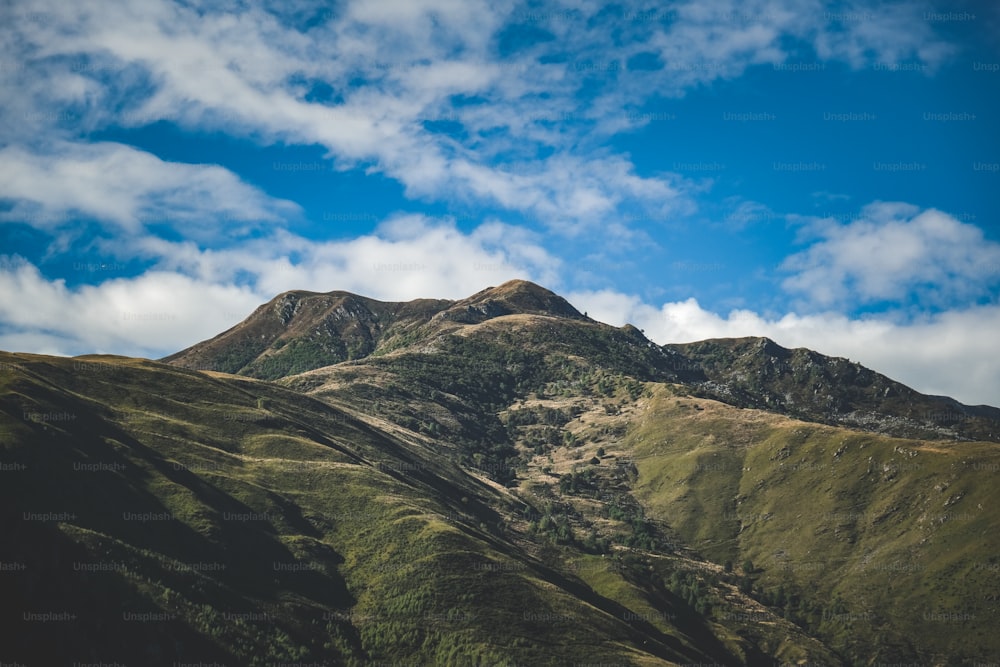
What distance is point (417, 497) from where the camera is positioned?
161 meters

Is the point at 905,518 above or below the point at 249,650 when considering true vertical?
above

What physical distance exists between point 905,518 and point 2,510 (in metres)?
207

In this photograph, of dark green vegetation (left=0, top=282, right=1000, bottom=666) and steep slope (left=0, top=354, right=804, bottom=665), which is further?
dark green vegetation (left=0, top=282, right=1000, bottom=666)

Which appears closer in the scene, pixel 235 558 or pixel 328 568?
pixel 235 558

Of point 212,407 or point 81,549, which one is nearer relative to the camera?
point 81,549

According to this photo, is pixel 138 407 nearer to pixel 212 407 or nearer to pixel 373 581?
pixel 212 407

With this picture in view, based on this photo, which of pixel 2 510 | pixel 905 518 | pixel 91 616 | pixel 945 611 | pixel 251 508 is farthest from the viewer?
pixel 905 518

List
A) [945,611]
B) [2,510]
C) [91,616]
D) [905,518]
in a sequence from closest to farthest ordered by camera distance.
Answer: [91,616] → [2,510] → [945,611] → [905,518]

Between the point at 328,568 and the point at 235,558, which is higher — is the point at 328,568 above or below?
below

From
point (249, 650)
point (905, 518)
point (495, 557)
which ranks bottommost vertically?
point (249, 650)

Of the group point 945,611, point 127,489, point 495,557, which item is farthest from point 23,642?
point 945,611

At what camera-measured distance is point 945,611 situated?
535 ft

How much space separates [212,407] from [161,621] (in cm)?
8757

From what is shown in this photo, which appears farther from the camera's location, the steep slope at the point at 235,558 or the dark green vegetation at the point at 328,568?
the dark green vegetation at the point at 328,568
